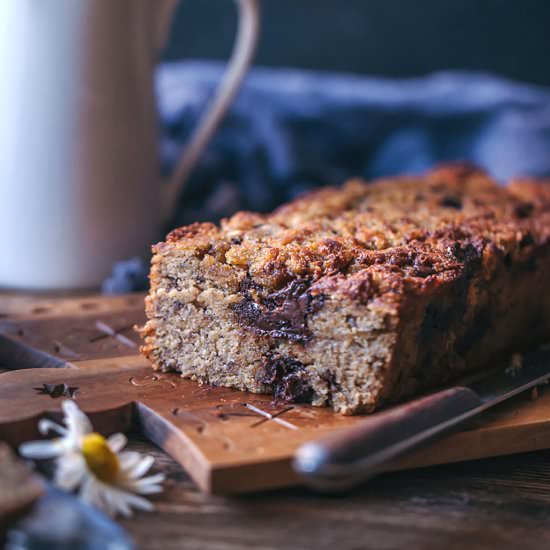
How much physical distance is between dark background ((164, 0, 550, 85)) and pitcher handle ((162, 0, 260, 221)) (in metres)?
1.06

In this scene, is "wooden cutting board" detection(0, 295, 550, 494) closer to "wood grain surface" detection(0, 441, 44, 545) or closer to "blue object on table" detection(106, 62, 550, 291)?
"wood grain surface" detection(0, 441, 44, 545)

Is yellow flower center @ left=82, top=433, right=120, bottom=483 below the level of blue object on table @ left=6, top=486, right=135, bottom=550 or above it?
above

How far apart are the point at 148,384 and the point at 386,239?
74 cm

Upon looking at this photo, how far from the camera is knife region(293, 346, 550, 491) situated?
1340 mm

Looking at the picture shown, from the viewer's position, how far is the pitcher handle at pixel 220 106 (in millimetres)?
2957

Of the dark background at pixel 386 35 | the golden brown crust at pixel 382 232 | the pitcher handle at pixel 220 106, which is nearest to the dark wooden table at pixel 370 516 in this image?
the golden brown crust at pixel 382 232

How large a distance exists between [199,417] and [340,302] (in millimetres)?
398

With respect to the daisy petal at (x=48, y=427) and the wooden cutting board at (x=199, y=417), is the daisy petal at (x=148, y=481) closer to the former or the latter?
the wooden cutting board at (x=199, y=417)

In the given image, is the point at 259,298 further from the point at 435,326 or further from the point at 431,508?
the point at 431,508

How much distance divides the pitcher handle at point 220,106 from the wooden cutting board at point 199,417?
102 cm

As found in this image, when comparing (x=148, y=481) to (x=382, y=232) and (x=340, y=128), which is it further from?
(x=340, y=128)

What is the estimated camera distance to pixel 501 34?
399 centimetres

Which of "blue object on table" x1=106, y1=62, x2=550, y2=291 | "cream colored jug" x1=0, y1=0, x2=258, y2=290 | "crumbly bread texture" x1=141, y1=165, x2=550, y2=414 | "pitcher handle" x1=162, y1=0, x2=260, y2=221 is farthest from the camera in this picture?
"blue object on table" x1=106, y1=62, x2=550, y2=291

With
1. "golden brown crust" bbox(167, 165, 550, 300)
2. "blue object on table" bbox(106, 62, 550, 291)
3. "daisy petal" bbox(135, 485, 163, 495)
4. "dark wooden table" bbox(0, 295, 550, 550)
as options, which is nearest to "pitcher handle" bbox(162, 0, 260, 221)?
"blue object on table" bbox(106, 62, 550, 291)
